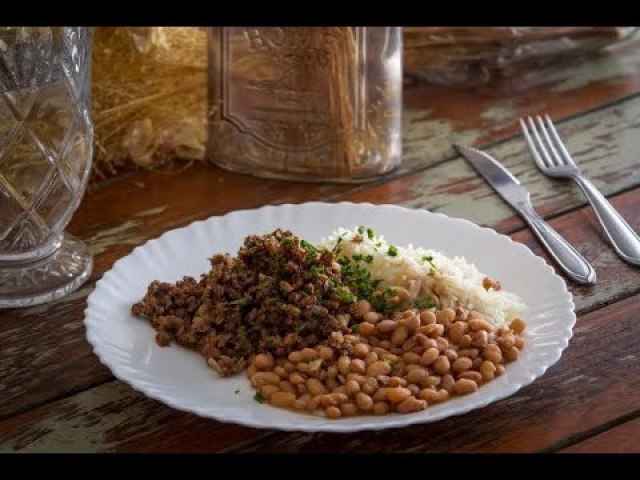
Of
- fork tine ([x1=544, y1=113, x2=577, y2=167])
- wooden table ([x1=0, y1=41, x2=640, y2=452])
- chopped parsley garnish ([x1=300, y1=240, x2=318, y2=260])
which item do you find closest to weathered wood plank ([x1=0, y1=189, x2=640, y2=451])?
wooden table ([x1=0, y1=41, x2=640, y2=452])

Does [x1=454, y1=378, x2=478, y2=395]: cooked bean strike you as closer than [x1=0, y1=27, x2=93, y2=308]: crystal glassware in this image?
Yes

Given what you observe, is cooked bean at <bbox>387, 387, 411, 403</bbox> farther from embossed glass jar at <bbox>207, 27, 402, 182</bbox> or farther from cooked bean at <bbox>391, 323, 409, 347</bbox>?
embossed glass jar at <bbox>207, 27, 402, 182</bbox>

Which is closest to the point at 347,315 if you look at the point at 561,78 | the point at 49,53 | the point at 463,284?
the point at 463,284

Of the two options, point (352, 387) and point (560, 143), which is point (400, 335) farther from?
point (560, 143)

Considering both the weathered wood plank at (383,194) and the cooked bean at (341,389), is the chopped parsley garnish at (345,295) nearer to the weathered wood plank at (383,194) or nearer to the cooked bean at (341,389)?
the cooked bean at (341,389)

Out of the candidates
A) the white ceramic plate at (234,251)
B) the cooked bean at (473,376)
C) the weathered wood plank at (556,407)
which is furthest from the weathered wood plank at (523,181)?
the cooked bean at (473,376)

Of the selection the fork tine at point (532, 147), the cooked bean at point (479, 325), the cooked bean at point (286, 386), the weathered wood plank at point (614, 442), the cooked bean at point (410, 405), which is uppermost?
the fork tine at point (532, 147)
